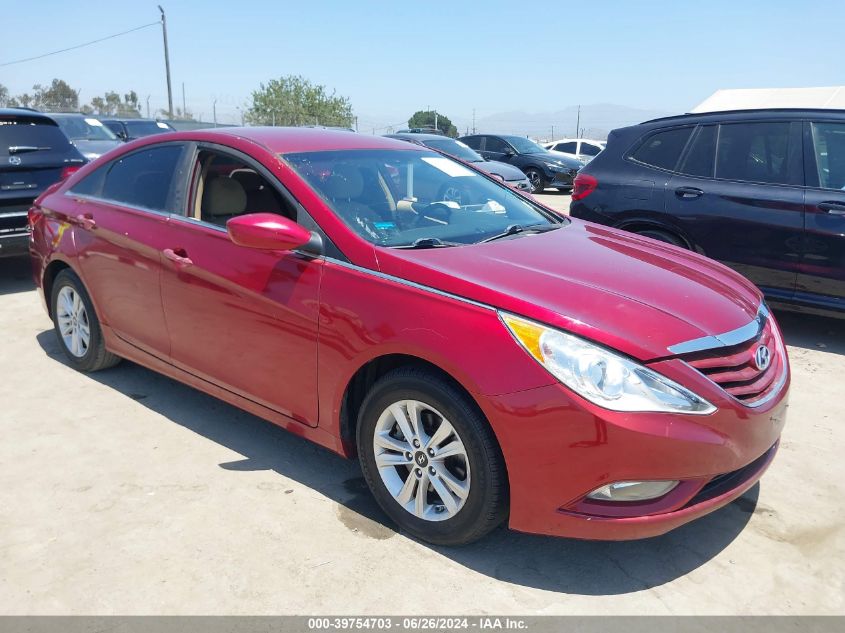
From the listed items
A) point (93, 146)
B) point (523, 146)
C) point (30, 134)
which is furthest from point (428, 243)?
point (523, 146)

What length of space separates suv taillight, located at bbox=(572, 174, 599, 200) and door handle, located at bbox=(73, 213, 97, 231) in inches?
155

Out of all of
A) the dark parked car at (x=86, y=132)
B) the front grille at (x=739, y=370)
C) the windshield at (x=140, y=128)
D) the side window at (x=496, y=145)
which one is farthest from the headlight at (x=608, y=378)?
the side window at (x=496, y=145)

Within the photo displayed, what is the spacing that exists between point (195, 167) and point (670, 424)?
2806 mm

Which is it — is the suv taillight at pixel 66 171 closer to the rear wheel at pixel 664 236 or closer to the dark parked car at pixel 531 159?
the rear wheel at pixel 664 236

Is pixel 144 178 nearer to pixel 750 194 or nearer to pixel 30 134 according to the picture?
pixel 30 134

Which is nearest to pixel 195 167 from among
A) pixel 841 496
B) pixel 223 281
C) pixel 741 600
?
pixel 223 281

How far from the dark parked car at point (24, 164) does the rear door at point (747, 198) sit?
233 inches

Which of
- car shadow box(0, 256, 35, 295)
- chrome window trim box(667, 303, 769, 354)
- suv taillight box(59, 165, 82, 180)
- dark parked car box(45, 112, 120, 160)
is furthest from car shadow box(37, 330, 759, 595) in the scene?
dark parked car box(45, 112, 120, 160)

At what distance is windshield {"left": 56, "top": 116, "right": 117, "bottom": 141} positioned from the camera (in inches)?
527

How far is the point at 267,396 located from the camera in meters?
3.41

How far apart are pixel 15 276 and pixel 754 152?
7510mm

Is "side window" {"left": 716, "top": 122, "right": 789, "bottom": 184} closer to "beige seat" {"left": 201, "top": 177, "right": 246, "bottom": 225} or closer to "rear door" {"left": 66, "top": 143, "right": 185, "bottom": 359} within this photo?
"beige seat" {"left": 201, "top": 177, "right": 246, "bottom": 225}

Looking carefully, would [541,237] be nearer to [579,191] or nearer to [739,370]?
[739,370]

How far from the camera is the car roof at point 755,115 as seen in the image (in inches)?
214
